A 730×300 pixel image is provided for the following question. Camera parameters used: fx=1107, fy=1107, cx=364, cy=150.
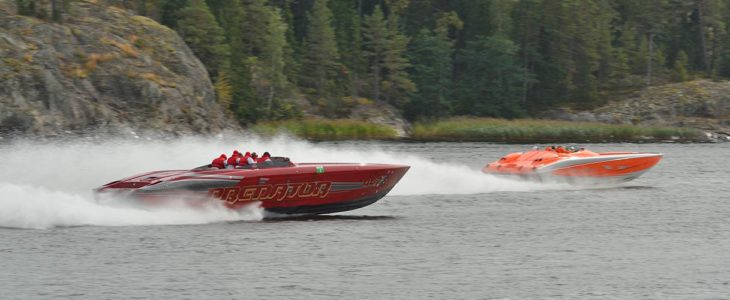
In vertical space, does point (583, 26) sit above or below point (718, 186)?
above

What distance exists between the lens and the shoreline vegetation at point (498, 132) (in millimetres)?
77438

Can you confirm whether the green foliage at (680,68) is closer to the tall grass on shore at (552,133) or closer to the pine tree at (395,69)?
the tall grass on shore at (552,133)

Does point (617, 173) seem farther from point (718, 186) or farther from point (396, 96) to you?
point (396, 96)

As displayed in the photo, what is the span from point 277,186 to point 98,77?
39528mm

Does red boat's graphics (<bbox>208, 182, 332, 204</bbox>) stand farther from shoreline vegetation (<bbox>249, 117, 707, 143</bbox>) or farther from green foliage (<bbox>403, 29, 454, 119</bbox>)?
green foliage (<bbox>403, 29, 454, 119</bbox>)

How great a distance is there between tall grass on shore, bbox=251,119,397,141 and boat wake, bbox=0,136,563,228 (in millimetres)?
33607

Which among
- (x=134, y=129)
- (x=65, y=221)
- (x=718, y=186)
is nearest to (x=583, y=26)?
(x=134, y=129)

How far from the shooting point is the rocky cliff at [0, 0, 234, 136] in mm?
55406

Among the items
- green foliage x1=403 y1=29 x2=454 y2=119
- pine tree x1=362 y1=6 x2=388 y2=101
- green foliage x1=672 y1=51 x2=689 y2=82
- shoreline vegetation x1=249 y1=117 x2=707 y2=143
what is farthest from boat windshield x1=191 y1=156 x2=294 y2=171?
green foliage x1=672 y1=51 x2=689 y2=82

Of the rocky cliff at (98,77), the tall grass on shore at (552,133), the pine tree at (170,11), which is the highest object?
the pine tree at (170,11)

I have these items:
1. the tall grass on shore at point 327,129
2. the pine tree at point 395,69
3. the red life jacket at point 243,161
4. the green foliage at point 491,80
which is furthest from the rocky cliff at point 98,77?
the green foliage at point 491,80

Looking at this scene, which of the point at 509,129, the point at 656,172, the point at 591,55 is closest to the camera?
the point at 656,172

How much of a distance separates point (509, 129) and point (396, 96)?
15.0 metres

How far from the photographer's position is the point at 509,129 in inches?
3211
